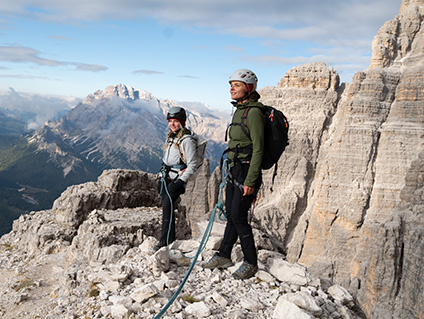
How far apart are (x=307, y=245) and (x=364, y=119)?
951 inches

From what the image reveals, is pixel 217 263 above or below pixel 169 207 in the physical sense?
below

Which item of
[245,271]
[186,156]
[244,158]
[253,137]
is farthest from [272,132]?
[245,271]

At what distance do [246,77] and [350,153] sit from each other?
2047 inches

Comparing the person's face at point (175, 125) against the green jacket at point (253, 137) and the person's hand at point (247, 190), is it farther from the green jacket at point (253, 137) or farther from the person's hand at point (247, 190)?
the person's hand at point (247, 190)

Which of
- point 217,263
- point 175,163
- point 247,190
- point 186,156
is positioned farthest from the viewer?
point 175,163

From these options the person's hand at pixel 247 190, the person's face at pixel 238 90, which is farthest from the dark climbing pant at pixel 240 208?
the person's face at pixel 238 90

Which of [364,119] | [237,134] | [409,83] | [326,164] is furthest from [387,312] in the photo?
[409,83]

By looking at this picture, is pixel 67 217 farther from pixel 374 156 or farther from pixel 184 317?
pixel 374 156

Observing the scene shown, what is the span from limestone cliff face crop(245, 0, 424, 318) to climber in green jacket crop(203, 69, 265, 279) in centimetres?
4346

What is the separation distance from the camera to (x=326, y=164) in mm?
54594

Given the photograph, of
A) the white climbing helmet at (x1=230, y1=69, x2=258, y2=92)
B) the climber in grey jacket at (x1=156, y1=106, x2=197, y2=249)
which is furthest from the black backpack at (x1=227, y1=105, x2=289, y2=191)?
the climber in grey jacket at (x1=156, y1=106, x2=197, y2=249)

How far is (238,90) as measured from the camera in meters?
6.46

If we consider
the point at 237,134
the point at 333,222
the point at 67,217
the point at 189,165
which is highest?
the point at 237,134

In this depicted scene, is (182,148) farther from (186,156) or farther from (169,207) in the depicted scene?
(169,207)
